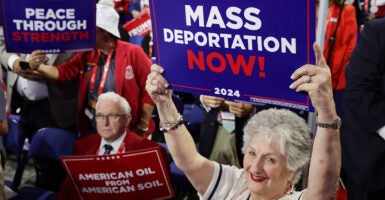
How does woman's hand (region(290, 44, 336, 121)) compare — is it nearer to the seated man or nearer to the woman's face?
the woman's face

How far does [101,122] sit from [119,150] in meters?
0.22

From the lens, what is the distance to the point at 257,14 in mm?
1790

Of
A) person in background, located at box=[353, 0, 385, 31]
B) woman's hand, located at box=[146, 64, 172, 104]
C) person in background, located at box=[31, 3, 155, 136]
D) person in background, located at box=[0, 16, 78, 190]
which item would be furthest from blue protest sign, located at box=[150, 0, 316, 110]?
person in background, located at box=[353, 0, 385, 31]

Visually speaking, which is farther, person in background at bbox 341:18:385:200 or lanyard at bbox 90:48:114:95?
lanyard at bbox 90:48:114:95

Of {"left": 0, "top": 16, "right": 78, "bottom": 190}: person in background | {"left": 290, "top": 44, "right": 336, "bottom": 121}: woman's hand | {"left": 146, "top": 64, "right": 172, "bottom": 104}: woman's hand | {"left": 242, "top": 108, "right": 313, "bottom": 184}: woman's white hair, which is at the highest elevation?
{"left": 290, "top": 44, "right": 336, "bottom": 121}: woman's hand

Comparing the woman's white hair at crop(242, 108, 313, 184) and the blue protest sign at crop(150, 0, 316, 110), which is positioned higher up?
the blue protest sign at crop(150, 0, 316, 110)

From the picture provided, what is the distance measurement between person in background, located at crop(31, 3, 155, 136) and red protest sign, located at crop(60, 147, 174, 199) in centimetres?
105

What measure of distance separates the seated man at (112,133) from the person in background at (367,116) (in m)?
1.24

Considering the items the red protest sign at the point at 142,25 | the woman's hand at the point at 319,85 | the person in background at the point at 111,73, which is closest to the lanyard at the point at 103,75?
the person in background at the point at 111,73

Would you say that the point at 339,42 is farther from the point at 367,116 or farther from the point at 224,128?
the point at 367,116

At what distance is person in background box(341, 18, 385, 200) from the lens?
2.44m

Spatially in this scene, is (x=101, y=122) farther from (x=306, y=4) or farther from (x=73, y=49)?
(x=306, y=4)

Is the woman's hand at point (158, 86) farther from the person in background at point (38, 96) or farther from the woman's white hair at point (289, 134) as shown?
the person in background at point (38, 96)

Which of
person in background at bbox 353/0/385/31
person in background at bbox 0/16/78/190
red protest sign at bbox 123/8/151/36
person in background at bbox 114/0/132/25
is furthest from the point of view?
person in background at bbox 114/0/132/25
